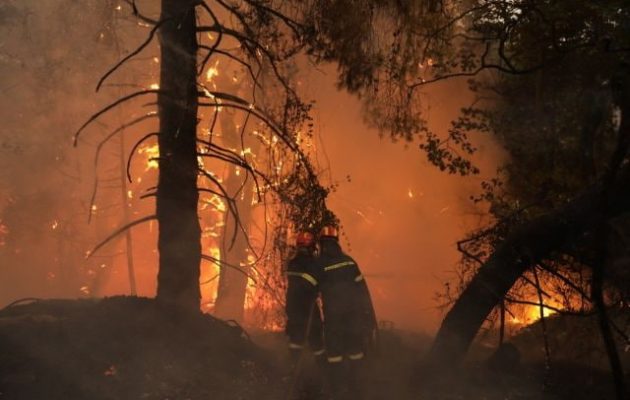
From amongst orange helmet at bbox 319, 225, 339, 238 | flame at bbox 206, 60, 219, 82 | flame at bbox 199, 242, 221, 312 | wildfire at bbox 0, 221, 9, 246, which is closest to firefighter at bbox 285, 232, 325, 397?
orange helmet at bbox 319, 225, 339, 238

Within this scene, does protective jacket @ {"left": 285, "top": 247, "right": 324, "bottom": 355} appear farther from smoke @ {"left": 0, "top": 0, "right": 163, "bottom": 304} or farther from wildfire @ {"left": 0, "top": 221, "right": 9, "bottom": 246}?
Answer: wildfire @ {"left": 0, "top": 221, "right": 9, "bottom": 246}

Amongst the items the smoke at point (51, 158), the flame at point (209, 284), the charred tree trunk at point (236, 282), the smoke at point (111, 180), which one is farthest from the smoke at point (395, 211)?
the smoke at point (51, 158)

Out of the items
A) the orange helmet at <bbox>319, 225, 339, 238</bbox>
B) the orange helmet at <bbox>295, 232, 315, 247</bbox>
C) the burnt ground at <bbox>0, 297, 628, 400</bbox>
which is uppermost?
the orange helmet at <bbox>319, 225, 339, 238</bbox>

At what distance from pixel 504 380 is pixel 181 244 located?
13.5 ft

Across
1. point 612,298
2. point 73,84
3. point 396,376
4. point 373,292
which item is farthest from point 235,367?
point 73,84

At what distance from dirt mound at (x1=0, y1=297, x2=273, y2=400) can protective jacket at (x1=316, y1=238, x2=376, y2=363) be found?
87 centimetres

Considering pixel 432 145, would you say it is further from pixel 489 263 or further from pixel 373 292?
pixel 373 292

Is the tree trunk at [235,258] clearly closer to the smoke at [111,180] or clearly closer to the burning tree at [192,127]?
the smoke at [111,180]

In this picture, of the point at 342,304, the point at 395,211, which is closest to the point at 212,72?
the point at 395,211

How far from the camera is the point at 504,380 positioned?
20.9 ft

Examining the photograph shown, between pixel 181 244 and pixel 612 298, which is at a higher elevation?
pixel 181 244

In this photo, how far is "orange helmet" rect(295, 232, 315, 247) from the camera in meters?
6.28

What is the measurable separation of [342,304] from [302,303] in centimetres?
48

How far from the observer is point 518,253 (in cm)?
599
